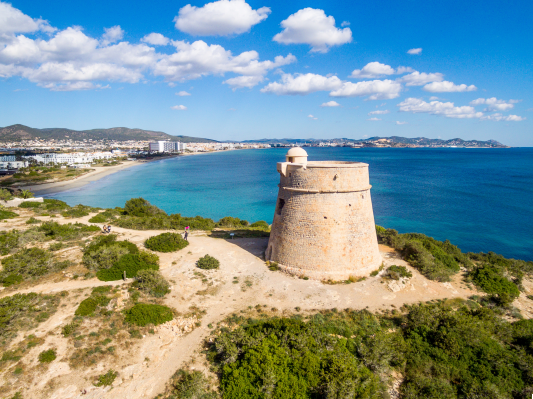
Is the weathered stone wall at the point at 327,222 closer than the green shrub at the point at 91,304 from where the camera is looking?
No

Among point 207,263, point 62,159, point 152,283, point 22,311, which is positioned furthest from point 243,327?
point 62,159

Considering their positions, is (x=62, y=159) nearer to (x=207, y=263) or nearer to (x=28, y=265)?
(x=28, y=265)

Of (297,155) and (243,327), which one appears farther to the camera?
(297,155)

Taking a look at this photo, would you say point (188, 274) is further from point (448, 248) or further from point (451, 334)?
point (448, 248)

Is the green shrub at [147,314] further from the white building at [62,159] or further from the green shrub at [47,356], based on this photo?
the white building at [62,159]

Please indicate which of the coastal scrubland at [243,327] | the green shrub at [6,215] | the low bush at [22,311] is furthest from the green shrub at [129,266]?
the green shrub at [6,215]
